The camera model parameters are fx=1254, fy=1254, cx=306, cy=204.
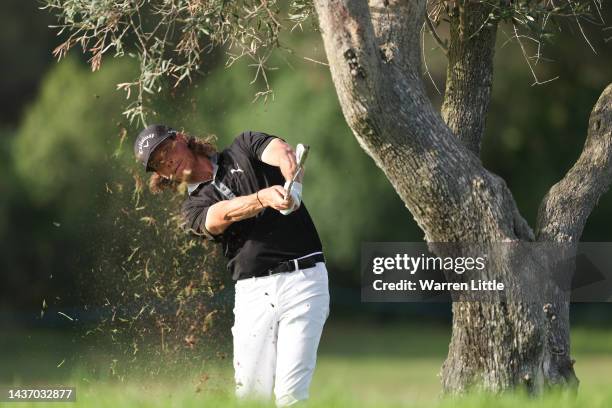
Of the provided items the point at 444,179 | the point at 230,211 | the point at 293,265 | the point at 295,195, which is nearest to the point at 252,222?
the point at 230,211

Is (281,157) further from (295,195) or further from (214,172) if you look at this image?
(214,172)

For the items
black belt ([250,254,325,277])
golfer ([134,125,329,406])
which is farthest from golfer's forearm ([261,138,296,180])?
black belt ([250,254,325,277])

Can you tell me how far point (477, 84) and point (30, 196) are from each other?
24.8 meters

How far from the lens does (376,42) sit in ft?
28.6

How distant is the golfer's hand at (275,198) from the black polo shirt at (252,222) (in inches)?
15.4

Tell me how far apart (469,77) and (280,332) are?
2967 millimetres

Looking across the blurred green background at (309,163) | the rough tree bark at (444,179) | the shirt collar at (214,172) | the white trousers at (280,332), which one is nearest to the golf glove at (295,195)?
the white trousers at (280,332)

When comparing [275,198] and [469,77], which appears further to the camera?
[469,77]

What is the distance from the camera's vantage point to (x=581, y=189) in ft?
31.8

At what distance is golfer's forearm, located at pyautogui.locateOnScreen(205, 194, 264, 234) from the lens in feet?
26.7

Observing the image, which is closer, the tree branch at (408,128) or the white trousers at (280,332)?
the white trousers at (280,332)

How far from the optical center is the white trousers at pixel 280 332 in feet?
27.0

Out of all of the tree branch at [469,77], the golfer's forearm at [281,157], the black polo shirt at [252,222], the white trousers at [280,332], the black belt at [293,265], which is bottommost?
the white trousers at [280,332]

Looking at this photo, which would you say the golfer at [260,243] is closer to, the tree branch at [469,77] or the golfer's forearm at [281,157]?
the golfer's forearm at [281,157]
